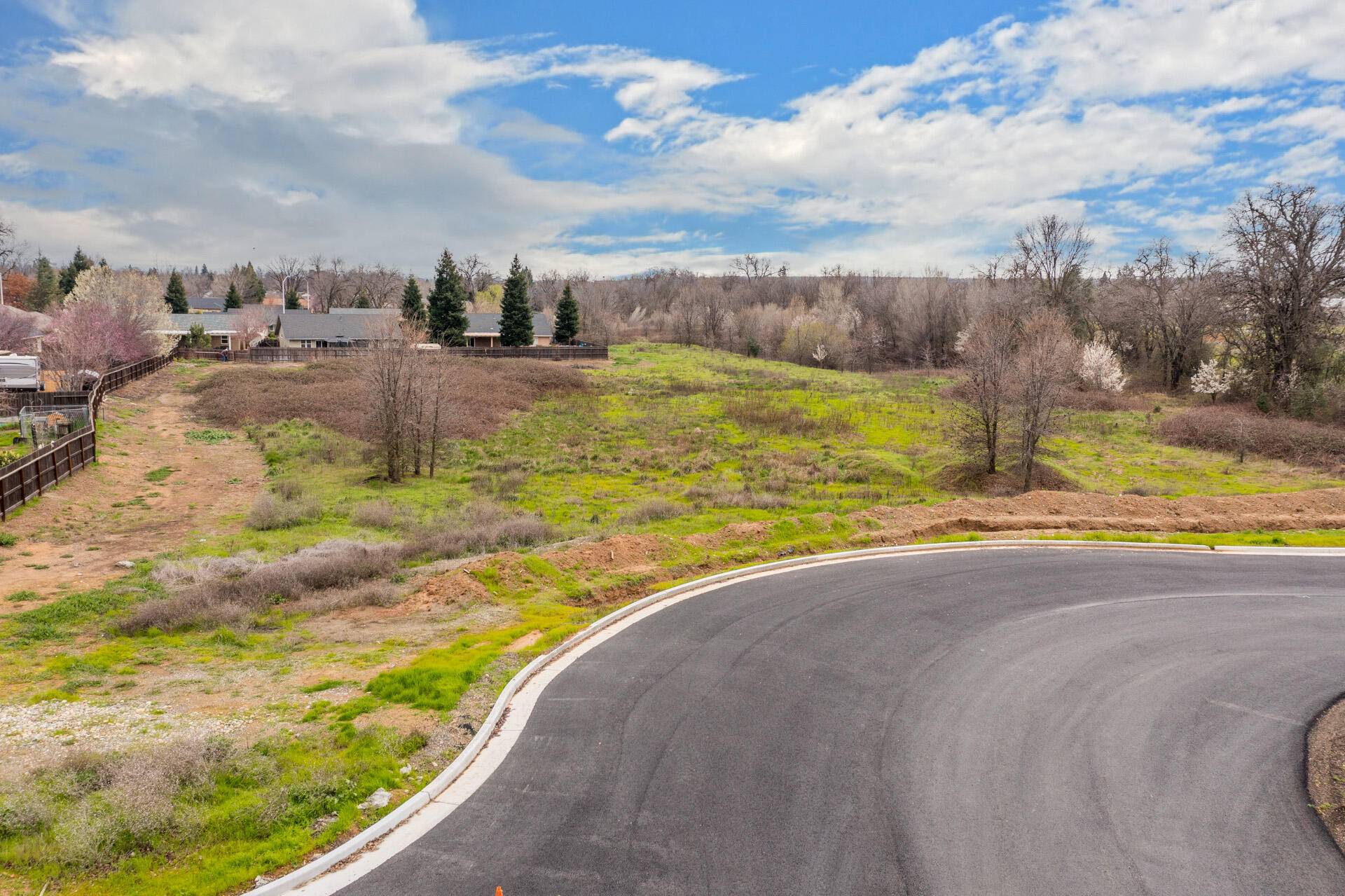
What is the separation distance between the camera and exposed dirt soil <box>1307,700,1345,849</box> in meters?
7.63

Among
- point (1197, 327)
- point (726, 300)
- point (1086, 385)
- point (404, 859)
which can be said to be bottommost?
point (404, 859)

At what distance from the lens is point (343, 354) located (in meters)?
65.9

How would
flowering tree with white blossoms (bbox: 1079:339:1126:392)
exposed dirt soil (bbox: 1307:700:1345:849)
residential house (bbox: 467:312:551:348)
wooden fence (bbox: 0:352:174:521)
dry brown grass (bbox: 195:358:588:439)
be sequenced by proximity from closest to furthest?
exposed dirt soil (bbox: 1307:700:1345:849)
wooden fence (bbox: 0:352:174:521)
dry brown grass (bbox: 195:358:588:439)
flowering tree with white blossoms (bbox: 1079:339:1126:392)
residential house (bbox: 467:312:551:348)

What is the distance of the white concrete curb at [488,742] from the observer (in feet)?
20.8

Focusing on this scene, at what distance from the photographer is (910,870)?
6.59 meters

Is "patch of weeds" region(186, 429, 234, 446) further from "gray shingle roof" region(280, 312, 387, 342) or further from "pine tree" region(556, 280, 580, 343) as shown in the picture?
"pine tree" region(556, 280, 580, 343)

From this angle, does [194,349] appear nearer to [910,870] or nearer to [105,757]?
[105,757]

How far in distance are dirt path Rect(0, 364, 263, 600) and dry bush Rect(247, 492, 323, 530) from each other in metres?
0.58

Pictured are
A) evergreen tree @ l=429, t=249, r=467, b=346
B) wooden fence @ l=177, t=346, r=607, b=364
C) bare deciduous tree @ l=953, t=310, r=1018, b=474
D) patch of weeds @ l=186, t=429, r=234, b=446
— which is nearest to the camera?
bare deciduous tree @ l=953, t=310, r=1018, b=474

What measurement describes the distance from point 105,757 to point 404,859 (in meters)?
3.93

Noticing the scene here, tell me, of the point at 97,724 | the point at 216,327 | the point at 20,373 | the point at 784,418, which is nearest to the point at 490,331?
the point at 216,327

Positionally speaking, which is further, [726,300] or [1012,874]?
[726,300]

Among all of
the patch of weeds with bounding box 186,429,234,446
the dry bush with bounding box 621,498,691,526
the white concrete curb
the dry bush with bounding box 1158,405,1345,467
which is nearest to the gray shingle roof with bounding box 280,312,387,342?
the patch of weeds with bounding box 186,429,234,446

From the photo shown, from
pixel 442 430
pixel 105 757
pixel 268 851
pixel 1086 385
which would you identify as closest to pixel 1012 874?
pixel 268 851
